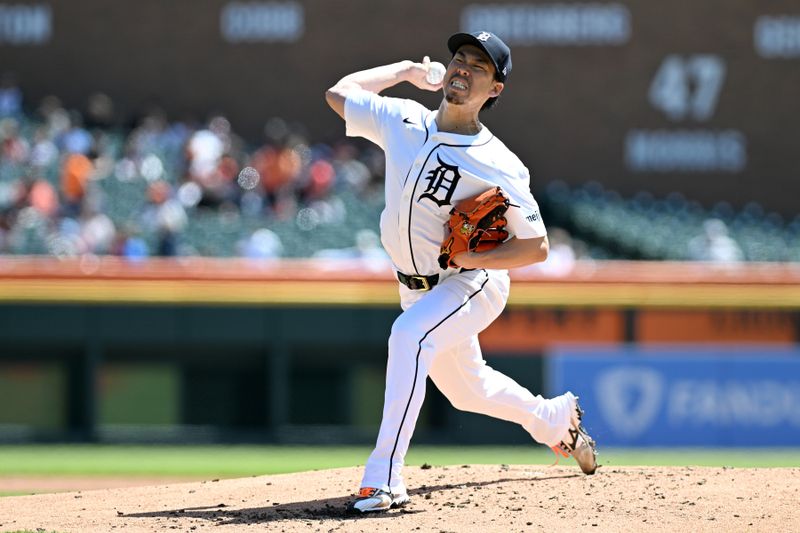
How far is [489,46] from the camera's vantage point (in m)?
5.34

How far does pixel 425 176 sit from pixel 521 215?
40cm

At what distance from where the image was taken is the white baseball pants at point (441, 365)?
5.34m

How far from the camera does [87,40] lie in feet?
56.7

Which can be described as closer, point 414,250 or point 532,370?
point 414,250

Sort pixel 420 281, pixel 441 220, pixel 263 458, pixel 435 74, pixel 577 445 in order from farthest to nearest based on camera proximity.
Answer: pixel 263 458
pixel 577 445
pixel 435 74
pixel 420 281
pixel 441 220

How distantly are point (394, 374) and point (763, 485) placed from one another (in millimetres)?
1828

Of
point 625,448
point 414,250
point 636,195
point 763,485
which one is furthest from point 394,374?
point 636,195

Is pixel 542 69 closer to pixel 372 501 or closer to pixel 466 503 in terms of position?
pixel 466 503

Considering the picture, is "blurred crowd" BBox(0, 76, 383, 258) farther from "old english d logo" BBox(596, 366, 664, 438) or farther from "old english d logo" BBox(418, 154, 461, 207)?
"old english d logo" BBox(418, 154, 461, 207)

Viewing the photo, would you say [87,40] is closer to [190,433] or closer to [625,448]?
[190,433]

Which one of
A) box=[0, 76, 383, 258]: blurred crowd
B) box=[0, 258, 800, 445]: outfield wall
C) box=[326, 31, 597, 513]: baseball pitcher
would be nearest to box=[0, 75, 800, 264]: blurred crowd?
box=[0, 76, 383, 258]: blurred crowd

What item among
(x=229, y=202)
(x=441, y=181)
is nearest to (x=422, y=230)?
(x=441, y=181)

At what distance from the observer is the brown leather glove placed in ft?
17.5

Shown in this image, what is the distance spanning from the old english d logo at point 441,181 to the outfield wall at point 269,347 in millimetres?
6260
